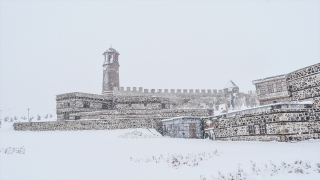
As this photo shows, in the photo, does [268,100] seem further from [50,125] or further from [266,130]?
[50,125]

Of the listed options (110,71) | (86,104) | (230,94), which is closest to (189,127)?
(86,104)

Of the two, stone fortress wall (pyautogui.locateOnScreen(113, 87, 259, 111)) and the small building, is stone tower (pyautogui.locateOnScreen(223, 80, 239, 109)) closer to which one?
stone fortress wall (pyautogui.locateOnScreen(113, 87, 259, 111))

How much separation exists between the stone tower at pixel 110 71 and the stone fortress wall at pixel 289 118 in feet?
72.0

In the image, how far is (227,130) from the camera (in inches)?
742

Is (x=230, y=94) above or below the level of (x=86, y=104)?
above

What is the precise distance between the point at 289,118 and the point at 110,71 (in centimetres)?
2778

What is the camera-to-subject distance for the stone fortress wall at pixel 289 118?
14.2m

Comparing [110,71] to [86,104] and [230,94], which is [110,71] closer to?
[86,104]

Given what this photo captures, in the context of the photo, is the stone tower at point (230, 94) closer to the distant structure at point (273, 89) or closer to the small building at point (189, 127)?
the distant structure at point (273, 89)

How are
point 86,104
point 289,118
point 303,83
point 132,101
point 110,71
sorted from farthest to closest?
point 110,71 → point 132,101 → point 86,104 → point 303,83 → point 289,118

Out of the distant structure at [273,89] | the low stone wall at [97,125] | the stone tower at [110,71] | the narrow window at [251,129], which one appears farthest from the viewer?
the stone tower at [110,71]

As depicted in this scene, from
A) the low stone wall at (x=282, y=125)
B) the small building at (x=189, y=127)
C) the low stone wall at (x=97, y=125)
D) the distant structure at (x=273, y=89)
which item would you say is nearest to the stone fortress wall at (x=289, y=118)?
the low stone wall at (x=282, y=125)

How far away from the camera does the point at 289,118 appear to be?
559 inches

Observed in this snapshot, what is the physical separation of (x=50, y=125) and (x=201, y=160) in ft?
73.3
